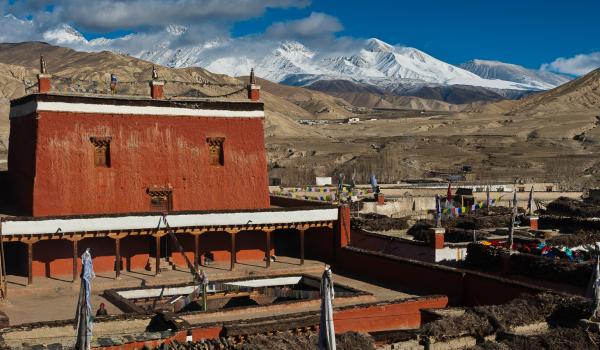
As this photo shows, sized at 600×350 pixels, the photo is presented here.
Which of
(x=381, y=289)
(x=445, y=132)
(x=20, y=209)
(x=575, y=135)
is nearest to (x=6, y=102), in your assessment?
(x=445, y=132)

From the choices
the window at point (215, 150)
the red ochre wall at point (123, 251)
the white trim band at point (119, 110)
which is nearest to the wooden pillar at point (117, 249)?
the red ochre wall at point (123, 251)

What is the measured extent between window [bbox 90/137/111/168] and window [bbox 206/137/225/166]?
4078 millimetres

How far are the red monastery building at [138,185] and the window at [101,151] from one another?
38 millimetres

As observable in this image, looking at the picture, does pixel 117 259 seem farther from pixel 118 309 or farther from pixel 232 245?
pixel 232 245

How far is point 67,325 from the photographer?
67.4 ft

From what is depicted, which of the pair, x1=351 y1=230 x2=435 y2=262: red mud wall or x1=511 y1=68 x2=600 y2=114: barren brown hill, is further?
x1=511 y1=68 x2=600 y2=114: barren brown hill

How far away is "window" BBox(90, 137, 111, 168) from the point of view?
3098cm

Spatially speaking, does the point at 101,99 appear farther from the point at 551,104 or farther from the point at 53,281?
the point at 551,104

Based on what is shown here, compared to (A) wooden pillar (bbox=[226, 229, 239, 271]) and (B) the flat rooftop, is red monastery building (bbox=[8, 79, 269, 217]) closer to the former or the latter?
(A) wooden pillar (bbox=[226, 229, 239, 271])

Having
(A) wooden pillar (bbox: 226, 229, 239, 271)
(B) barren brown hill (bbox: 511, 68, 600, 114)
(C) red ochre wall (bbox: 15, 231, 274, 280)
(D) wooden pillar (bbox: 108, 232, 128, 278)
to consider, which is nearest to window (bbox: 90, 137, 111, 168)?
(C) red ochre wall (bbox: 15, 231, 274, 280)

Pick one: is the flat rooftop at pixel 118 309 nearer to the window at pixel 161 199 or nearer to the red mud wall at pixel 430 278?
the red mud wall at pixel 430 278

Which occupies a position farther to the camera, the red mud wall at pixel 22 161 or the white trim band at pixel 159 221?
the red mud wall at pixel 22 161

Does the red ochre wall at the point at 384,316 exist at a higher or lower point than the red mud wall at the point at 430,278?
lower

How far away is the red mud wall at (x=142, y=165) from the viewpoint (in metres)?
30.0
